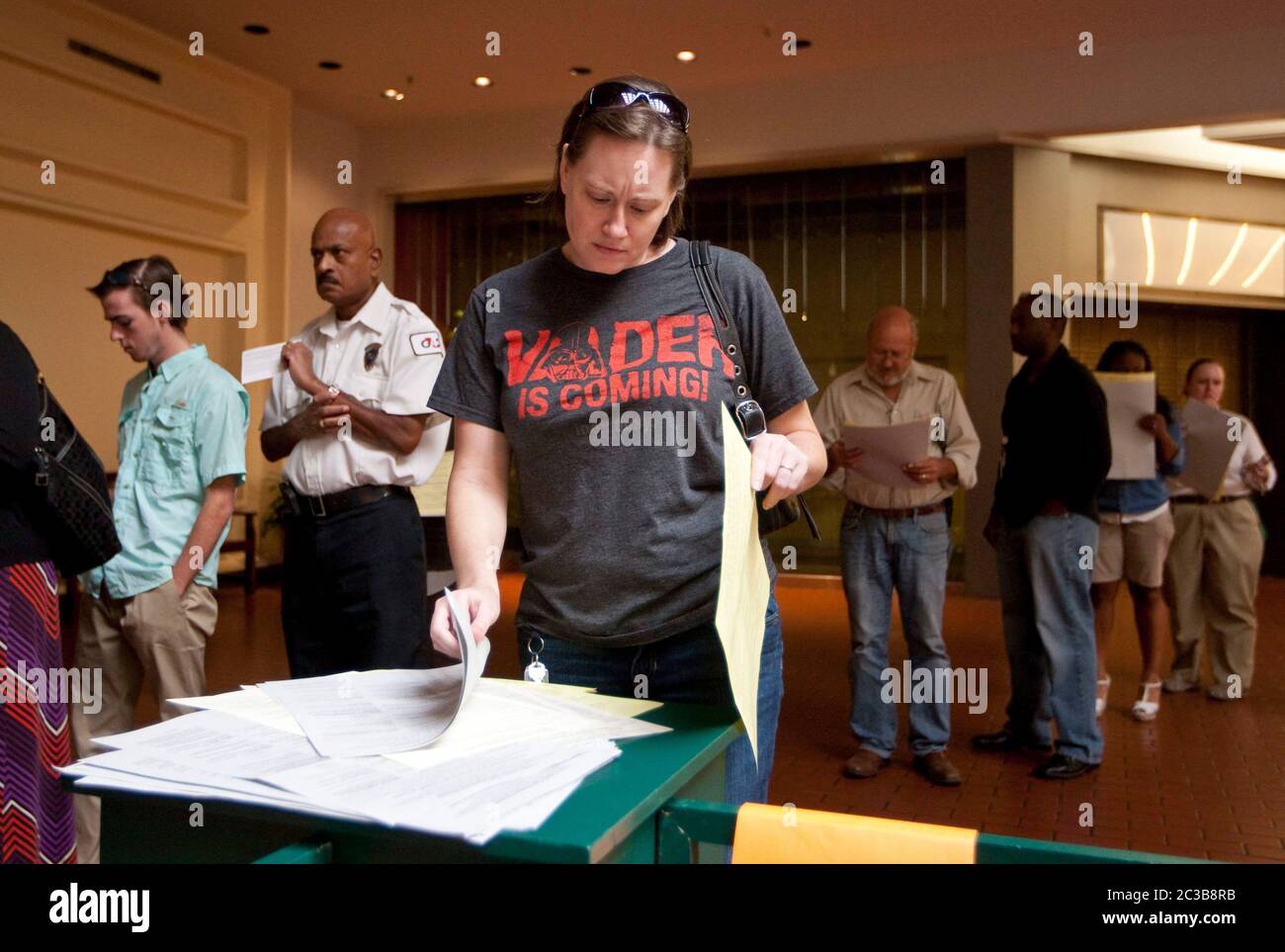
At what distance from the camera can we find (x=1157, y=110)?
7.70 m

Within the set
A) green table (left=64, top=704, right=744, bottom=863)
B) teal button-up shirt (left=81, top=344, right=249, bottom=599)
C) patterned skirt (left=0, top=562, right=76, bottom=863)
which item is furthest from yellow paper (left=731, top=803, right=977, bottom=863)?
teal button-up shirt (left=81, top=344, right=249, bottom=599)

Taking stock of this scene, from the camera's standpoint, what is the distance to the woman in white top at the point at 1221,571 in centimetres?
512

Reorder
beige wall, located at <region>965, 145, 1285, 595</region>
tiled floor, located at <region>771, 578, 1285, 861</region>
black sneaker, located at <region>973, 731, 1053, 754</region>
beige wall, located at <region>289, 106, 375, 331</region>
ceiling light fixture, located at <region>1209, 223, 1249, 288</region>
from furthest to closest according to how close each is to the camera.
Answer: beige wall, located at <region>289, 106, 375, 331</region>
ceiling light fixture, located at <region>1209, 223, 1249, 288</region>
beige wall, located at <region>965, 145, 1285, 595</region>
black sneaker, located at <region>973, 731, 1053, 754</region>
tiled floor, located at <region>771, 578, 1285, 861</region>

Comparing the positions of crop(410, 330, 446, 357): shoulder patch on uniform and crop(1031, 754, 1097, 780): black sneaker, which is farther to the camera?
crop(1031, 754, 1097, 780): black sneaker

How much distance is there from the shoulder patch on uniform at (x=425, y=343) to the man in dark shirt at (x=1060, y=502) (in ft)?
7.14

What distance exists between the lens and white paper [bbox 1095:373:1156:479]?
4633mm

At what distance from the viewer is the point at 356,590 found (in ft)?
9.03

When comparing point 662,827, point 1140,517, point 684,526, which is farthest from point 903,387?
point 662,827

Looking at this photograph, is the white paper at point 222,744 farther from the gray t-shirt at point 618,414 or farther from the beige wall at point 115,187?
the beige wall at point 115,187

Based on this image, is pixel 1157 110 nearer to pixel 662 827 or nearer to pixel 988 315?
pixel 988 315

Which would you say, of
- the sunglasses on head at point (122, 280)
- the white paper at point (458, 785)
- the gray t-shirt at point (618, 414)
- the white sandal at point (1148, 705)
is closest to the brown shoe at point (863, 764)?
the white sandal at point (1148, 705)

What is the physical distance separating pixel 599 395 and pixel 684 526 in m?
0.20

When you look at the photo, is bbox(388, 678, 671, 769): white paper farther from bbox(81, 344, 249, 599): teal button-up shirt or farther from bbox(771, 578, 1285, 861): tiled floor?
bbox(771, 578, 1285, 861): tiled floor
